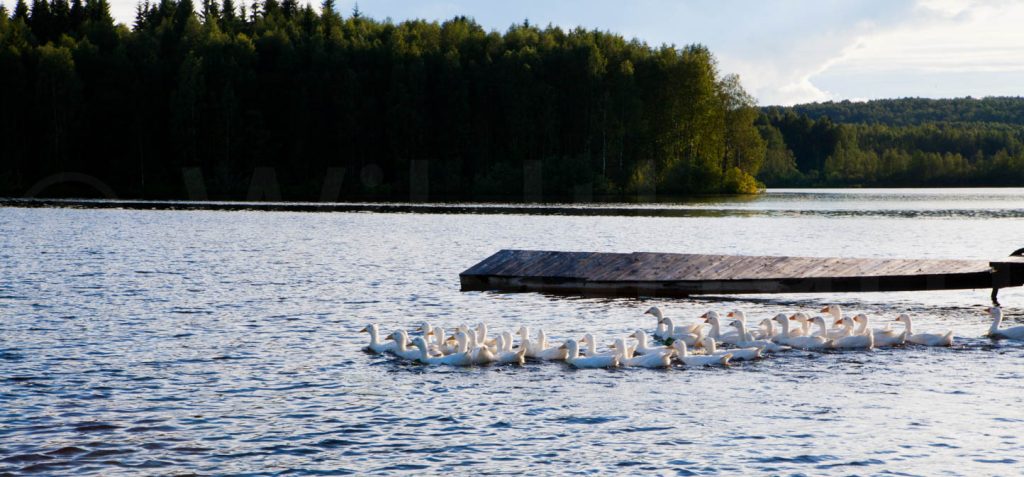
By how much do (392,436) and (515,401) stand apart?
2655mm

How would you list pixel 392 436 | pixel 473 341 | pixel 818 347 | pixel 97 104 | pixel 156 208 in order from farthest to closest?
1. pixel 97 104
2. pixel 156 208
3. pixel 818 347
4. pixel 473 341
5. pixel 392 436

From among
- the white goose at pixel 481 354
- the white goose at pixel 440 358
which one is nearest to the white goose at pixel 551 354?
the white goose at pixel 481 354

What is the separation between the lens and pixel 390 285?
106ft

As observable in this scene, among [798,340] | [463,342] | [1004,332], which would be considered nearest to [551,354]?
[463,342]

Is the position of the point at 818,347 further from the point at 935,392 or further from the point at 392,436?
the point at 392,436

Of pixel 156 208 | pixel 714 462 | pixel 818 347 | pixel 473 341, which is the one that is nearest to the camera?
pixel 714 462

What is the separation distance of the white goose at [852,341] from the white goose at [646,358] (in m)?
3.84

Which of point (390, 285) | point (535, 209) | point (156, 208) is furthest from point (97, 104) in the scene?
point (390, 285)

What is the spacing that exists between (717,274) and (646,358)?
1020 centimetres

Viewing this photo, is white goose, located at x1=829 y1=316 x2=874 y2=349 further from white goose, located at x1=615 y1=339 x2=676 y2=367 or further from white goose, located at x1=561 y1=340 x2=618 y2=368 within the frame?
white goose, located at x1=561 y1=340 x2=618 y2=368

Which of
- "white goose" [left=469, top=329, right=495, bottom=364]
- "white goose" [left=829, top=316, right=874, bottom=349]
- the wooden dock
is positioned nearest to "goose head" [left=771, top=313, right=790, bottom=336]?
"white goose" [left=829, top=316, right=874, bottom=349]

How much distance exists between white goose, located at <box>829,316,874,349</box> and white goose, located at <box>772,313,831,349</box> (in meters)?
0.20

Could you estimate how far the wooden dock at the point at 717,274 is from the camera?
26469 mm

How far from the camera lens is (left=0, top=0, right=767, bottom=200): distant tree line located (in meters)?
105
